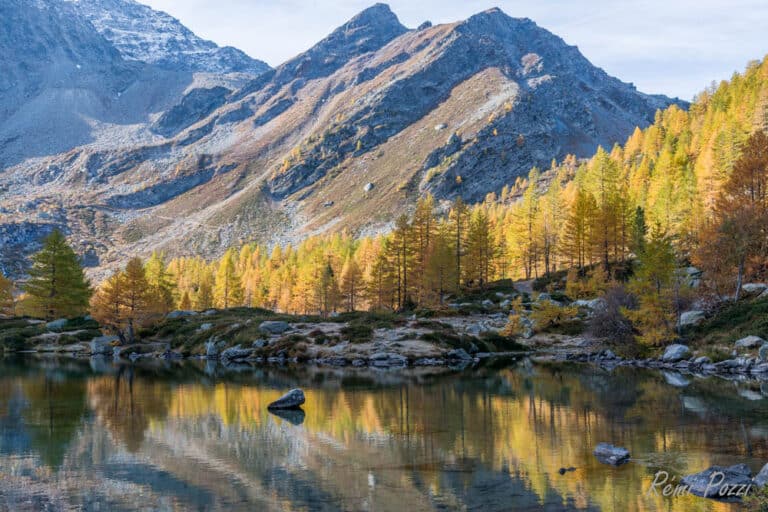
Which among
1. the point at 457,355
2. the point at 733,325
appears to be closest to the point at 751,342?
the point at 733,325

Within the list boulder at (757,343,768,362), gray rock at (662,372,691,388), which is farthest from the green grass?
gray rock at (662,372,691,388)

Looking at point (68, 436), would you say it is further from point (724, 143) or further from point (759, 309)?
point (724, 143)

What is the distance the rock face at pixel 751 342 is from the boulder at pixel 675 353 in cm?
390

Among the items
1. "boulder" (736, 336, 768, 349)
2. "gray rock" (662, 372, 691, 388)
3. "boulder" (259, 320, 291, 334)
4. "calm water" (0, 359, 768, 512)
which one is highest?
"boulder" (259, 320, 291, 334)

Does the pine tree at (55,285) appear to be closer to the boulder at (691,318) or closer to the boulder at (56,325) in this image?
the boulder at (56,325)

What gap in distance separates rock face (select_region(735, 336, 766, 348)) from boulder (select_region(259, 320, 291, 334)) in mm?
41492

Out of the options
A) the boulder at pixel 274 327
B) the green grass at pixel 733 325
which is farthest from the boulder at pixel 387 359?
the green grass at pixel 733 325

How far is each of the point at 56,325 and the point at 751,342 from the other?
257 feet

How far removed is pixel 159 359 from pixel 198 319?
1333cm

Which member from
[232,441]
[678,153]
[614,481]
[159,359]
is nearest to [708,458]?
[614,481]

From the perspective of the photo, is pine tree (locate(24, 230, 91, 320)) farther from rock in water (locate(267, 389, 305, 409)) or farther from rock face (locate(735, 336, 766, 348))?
rock face (locate(735, 336, 766, 348))

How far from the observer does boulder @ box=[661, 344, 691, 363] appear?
145 feet

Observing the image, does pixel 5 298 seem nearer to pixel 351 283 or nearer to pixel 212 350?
pixel 212 350

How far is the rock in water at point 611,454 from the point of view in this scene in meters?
18.5
